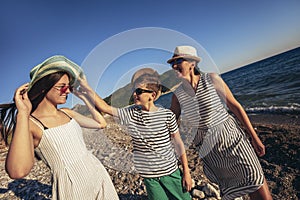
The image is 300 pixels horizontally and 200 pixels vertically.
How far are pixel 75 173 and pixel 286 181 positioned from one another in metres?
→ 3.77

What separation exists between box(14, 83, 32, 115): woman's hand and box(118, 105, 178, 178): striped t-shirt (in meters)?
1.07

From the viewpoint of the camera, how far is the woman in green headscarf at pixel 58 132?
1586mm

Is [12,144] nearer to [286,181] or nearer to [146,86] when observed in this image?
[146,86]

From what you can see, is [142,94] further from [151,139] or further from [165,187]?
[165,187]

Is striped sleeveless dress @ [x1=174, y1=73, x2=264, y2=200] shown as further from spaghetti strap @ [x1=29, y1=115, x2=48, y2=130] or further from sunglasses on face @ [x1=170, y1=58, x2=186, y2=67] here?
spaghetti strap @ [x1=29, y1=115, x2=48, y2=130]

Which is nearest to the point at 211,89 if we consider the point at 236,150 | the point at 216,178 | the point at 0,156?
the point at 236,150

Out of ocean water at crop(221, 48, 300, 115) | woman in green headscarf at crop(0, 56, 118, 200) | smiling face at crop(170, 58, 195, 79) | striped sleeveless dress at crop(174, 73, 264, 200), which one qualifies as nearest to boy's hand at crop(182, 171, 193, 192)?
striped sleeveless dress at crop(174, 73, 264, 200)

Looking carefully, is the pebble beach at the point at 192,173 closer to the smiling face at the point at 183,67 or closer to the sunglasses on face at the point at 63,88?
the sunglasses on face at the point at 63,88

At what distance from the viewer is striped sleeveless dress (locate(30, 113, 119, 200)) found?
1626 mm

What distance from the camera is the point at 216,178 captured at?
2580 mm

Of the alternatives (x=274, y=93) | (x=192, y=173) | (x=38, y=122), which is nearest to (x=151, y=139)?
(x=38, y=122)

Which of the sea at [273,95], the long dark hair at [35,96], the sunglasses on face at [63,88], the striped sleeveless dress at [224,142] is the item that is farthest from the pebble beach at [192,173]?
the sea at [273,95]

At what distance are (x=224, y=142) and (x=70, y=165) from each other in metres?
1.63

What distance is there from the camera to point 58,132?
169 cm
